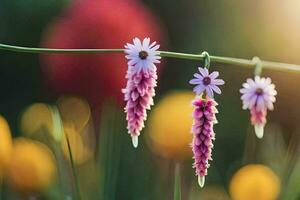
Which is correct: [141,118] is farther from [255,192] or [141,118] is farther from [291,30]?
[291,30]

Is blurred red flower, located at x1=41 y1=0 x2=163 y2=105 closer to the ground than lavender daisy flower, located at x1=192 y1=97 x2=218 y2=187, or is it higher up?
higher up

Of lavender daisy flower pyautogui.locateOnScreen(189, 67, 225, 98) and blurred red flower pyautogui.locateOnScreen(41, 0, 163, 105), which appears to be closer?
lavender daisy flower pyautogui.locateOnScreen(189, 67, 225, 98)

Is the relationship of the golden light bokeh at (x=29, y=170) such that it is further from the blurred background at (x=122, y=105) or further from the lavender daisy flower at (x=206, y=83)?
the lavender daisy flower at (x=206, y=83)

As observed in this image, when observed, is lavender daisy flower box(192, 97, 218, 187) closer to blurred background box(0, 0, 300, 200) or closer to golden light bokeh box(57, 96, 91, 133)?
blurred background box(0, 0, 300, 200)

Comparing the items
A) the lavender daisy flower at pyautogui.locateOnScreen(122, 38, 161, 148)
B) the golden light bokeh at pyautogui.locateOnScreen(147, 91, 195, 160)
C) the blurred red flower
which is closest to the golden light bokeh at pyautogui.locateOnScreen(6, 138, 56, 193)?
the golden light bokeh at pyautogui.locateOnScreen(147, 91, 195, 160)

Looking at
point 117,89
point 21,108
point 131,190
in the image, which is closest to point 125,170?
point 131,190

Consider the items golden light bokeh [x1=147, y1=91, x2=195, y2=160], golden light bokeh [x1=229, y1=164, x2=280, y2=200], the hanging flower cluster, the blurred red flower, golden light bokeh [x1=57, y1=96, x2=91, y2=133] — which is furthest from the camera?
the blurred red flower

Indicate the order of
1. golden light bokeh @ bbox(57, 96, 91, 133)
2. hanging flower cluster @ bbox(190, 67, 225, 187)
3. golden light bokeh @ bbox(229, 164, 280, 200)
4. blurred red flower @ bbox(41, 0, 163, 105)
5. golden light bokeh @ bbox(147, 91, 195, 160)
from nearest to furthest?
hanging flower cluster @ bbox(190, 67, 225, 187) < golden light bokeh @ bbox(229, 164, 280, 200) < golden light bokeh @ bbox(147, 91, 195, 160) < golden light bokeh @ bbox(57, 96, 91, 133) < blurred red flower @ bbox(41, 0, 163, 105)

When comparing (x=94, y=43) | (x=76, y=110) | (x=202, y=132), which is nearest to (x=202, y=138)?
(x=202, y=132)

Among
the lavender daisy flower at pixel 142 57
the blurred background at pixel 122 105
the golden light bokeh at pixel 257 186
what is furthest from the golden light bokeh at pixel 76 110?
the lavender daisy flower at pixel 142 57
